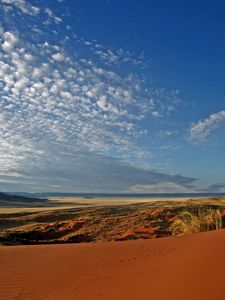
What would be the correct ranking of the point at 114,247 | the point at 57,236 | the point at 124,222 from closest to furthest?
the point at 114,247 → the point at 57,236 → the point at 124,222

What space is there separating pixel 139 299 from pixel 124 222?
45.0ft

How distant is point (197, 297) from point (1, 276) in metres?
4.24

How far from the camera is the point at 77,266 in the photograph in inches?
352

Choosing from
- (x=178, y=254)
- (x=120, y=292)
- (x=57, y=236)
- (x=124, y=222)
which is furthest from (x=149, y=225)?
(x=120, y=292)

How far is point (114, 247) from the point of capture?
35.8 ft

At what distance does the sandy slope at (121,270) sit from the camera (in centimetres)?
647

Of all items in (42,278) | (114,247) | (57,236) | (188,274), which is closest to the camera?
(188,274)

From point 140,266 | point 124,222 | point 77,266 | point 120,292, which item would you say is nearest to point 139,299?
point 120,292

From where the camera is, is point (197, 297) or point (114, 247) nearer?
point (197, 297)

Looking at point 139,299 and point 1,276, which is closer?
point 139,299

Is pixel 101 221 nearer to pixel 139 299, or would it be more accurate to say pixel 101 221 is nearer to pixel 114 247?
pixel 114 247

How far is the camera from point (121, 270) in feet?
27.1

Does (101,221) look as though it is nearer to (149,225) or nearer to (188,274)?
(149,225)

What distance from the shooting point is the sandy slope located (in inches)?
255
